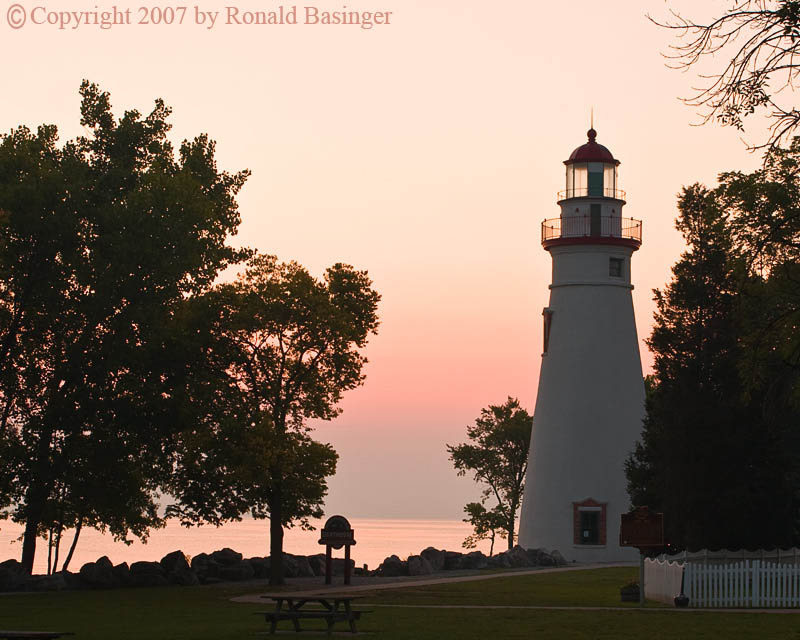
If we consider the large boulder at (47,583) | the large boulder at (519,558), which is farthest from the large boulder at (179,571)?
the large boulder at (519,558)

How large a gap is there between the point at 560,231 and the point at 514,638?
112 ft

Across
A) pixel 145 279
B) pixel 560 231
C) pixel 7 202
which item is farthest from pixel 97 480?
pixel 560 231

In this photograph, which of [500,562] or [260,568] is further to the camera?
[500,562]

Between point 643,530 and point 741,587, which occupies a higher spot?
point 643,530

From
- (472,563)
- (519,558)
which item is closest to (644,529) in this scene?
(472,563)

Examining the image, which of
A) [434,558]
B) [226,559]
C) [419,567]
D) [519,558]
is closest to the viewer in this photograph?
[226,559]

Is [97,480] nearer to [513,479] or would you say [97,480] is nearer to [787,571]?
[787,571]

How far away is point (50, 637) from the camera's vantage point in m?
17.9

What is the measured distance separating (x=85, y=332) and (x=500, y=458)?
1261 inches

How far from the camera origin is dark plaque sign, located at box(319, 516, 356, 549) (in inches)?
1564

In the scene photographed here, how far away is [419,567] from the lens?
4441 centimetres

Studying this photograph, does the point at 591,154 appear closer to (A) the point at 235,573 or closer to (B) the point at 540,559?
(B) the point at 540,559

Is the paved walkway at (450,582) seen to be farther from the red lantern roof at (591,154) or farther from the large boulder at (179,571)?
the red lantern roof at (591,154)

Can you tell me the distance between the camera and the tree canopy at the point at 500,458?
65.7m
